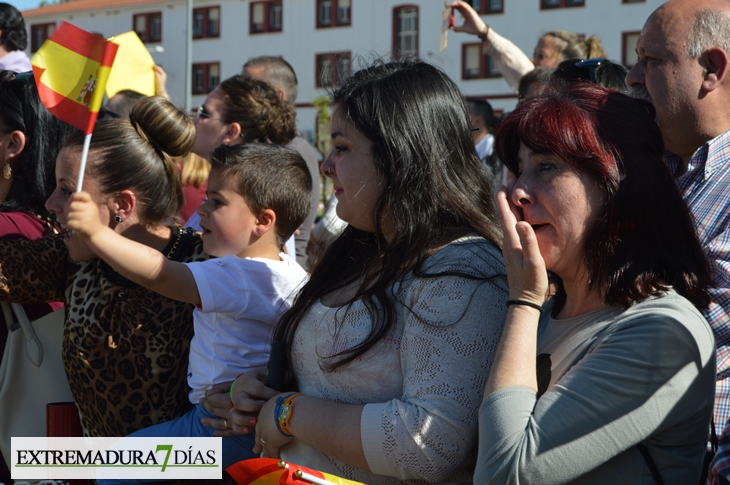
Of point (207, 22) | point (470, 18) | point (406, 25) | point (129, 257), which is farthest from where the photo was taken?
point (207, 22)

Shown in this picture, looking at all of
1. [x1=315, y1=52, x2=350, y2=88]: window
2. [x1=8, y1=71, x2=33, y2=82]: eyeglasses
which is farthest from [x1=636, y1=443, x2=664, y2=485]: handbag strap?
[x1=8, y1=71, x2=33, y2=82]: eyeglasses

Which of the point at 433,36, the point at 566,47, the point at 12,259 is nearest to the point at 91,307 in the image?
the point at 12,259

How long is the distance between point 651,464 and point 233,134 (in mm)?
3475

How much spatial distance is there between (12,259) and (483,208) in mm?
2003

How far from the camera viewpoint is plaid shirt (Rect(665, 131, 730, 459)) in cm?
240

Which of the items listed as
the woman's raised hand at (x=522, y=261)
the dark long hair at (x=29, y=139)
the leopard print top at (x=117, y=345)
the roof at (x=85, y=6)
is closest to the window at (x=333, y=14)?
the roof at (x=85, y=6)

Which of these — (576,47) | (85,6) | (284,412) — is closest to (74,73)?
(284,412)

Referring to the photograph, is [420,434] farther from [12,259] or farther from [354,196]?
[12,259]

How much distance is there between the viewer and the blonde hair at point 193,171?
586cm

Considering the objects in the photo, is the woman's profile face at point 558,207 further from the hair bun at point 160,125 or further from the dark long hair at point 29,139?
the dark long hair at point 29,139

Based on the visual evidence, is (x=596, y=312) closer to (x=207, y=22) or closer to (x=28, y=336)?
(x=28, y=336)

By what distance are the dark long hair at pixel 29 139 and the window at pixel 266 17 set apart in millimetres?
41649

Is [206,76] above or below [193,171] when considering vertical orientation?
above

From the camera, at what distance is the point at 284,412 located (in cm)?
244
